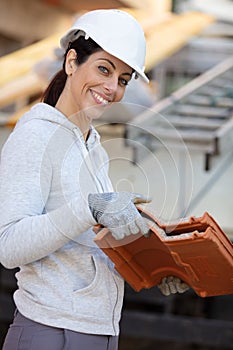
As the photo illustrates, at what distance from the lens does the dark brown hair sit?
5.38 feet

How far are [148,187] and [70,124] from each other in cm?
22

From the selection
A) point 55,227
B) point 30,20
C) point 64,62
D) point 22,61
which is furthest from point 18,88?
point 55,227

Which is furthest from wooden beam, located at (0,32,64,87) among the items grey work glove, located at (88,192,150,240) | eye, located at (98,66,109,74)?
grey work glove, located at (88,192,150,240)

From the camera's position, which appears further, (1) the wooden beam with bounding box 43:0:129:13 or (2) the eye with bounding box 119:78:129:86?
(1) the wooden beam with bounding box 43:0:129:13

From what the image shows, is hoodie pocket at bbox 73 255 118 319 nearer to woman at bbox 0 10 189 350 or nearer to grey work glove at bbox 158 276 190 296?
woman at bbox 0 10 189 350

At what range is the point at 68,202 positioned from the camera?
159cm

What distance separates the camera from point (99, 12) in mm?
1649

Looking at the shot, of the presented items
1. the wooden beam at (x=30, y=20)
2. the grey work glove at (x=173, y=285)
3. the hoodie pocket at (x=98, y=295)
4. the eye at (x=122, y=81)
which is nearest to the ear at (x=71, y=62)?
the eye at (x=122, y=81)

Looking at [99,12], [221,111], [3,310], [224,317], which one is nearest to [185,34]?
[221,111]

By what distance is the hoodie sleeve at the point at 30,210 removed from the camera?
1.52m

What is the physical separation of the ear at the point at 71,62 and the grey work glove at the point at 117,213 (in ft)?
0.98

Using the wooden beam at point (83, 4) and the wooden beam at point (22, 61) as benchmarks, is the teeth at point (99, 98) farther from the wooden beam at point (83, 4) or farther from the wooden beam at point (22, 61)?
the wooden beam at point (83, 4)

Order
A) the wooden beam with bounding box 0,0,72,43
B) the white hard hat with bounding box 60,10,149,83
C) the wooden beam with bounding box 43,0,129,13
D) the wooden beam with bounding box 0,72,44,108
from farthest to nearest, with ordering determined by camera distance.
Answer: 1. the wooden beam with bounding box 43,0,129,13
2. the wooden beam with bounding box 0,0,72,43
3. the wooden beam with bounding box 0,72,44,108
4. the white hard hat with bounding box 60,10,149,83

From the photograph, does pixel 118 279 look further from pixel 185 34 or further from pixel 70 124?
pixel 185 34
